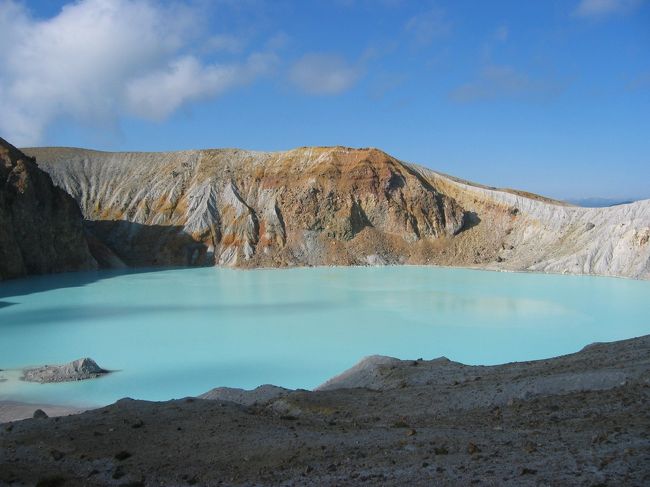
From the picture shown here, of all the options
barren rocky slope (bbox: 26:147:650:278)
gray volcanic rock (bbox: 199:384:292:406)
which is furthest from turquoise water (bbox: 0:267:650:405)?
barren rocky slope (bbox: 26:147:650:278)

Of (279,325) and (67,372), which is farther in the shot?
(279,325)

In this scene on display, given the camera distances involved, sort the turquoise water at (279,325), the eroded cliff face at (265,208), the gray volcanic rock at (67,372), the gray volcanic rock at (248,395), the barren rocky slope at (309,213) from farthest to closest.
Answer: the eroded cliff face at (265,208)
the barren rocky slope at (309,213)
the turquoise water at (279,325)
the gray volcanic rock at (67,372)
the gray volcanic rock at (248,395)

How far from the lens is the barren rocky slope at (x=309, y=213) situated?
4666cm

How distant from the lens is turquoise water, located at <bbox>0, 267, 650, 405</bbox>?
51.9 ft

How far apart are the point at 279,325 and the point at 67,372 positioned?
27.2 ft

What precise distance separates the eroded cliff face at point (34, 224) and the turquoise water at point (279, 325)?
432 cm

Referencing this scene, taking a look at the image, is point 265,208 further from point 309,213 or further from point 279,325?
point 279,325

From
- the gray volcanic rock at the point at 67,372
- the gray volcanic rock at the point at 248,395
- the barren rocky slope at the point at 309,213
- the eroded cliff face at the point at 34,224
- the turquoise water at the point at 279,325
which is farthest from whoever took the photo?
the barren rocky slope at the point at 309,213

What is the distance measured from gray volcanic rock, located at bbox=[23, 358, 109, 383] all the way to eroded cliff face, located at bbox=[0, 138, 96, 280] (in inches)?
1038

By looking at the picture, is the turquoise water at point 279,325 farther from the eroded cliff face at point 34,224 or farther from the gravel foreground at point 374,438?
the gravel foreground at point 374,438

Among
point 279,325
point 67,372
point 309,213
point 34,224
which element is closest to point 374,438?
point 67,372

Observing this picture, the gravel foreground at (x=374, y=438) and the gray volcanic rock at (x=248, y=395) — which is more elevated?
the gravel foreground at (x=374, y=438)

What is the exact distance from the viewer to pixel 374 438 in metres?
6.80

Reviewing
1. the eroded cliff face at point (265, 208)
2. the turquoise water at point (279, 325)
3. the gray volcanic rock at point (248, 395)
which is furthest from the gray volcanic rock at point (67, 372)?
the eroded cliff face at point (265, 208)
